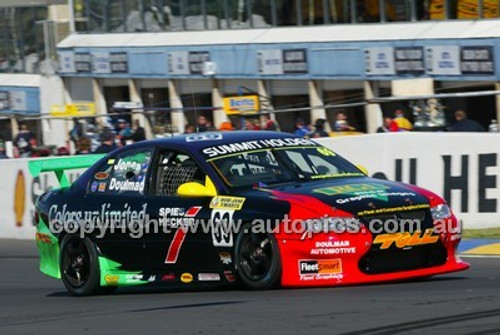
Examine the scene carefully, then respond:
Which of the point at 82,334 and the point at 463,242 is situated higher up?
the point at 82,334

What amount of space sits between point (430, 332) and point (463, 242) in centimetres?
771

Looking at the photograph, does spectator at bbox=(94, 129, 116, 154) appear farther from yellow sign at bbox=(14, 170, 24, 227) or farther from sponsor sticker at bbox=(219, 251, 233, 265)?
sponsor sticker at bbox=(219, 251, 233, 265)

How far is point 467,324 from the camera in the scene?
6.91 meters

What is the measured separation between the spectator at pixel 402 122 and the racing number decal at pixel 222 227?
30.4 ft

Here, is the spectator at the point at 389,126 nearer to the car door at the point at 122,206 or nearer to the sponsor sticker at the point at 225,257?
the car door at the point at 122,206

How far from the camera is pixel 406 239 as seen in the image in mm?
9086

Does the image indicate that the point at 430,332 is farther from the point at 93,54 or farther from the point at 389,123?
the point at 93,54

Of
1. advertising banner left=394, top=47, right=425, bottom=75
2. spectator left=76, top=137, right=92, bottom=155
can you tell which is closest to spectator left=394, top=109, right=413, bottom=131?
spectator left=76, top=137, right=92, bottom=155

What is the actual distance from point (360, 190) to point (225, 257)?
1146mm

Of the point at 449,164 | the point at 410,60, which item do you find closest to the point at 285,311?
the point at 449,164

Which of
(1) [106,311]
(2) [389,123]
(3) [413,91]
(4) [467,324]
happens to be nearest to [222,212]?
(1) [106,311]

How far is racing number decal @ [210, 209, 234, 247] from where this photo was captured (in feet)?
30.7

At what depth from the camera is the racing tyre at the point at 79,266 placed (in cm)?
1062

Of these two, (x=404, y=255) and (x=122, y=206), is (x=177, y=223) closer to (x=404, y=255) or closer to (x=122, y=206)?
(x=122, y=206)
